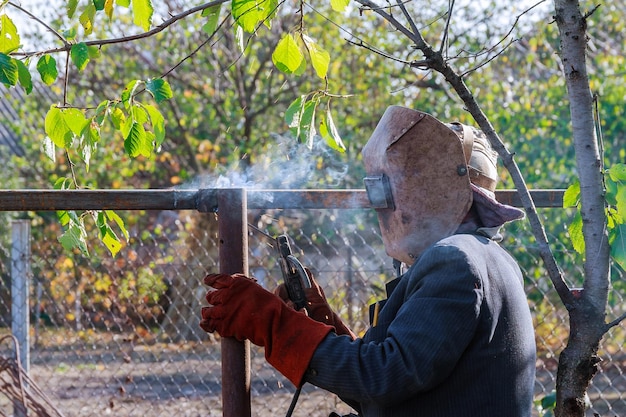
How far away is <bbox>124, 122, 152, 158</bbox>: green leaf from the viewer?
7.55ft

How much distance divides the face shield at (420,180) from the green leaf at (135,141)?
0.73m

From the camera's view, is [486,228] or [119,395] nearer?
[486,228]

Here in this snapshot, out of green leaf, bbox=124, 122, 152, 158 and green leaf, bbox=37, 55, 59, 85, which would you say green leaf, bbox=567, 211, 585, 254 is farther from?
green leaf, bbox=37, 55, 59, 85

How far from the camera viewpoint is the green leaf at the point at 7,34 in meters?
2.19

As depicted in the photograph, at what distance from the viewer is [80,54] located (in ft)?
7.09

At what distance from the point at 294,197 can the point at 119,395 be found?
386 cm

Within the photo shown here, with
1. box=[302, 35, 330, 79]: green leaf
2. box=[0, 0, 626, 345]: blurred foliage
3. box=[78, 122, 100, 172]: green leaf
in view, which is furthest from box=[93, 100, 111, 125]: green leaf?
box=[0, 0, 626, 345]: blurred foliage

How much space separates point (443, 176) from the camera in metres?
1.96

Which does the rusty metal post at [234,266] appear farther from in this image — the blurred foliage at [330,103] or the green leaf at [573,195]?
the blurred foliage at [330,103]

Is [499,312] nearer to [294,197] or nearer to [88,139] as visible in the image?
[294,197]

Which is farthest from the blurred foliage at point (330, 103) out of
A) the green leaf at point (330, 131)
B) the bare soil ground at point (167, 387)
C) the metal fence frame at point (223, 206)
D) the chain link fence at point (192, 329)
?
the metal fence frame at point (223, 206)

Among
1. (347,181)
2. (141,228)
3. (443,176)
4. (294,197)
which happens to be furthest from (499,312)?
(141,228)

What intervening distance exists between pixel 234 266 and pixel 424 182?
55 cm

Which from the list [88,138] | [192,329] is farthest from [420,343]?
[192,329]
